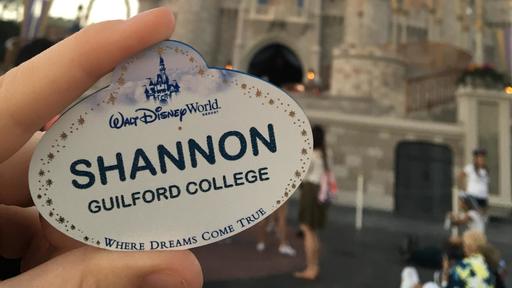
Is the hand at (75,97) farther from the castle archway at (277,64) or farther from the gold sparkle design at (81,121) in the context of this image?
the castle archway at (277,64)

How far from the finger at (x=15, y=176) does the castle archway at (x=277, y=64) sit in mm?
21048

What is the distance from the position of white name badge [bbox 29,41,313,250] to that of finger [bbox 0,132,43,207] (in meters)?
0.10

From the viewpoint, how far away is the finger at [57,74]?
2.84ft

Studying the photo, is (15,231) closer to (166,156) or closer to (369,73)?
(166,156)

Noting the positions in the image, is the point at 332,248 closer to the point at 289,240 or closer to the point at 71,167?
the point at 289,240

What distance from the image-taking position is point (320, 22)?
2206 centimetres

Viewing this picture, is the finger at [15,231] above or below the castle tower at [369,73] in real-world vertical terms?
above

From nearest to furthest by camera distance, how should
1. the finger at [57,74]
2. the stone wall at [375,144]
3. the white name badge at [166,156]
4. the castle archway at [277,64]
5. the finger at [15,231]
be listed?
the finger at [57,74], the white name badge at [166,156], the finger at [15,231], the stone wall at [375,144], the castle archway at [277,64]

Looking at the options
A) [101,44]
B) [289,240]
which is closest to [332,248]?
[289,240]

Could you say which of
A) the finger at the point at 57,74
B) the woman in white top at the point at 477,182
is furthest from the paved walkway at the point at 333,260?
the finger at the point at 57,74

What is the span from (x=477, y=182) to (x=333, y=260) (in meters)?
3.00

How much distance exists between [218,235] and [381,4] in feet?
76.6

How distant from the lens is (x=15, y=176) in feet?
3.47

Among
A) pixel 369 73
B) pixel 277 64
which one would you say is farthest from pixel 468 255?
pixel 277 64
